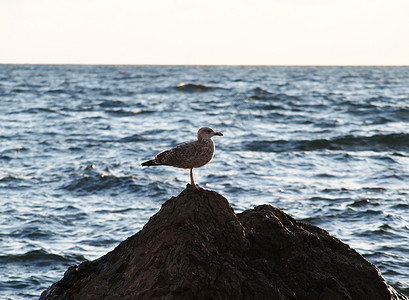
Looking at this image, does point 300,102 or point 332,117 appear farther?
point 300,102

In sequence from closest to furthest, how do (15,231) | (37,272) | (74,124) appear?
(37,272)
(15,231)
(74,124)

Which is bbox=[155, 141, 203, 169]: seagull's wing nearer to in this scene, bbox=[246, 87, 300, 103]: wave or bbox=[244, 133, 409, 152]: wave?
bbox=[244, 133, 409, 152]: wave

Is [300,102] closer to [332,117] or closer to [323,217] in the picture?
[332,117]

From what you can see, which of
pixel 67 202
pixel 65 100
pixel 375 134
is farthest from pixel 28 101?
pixel 67 202

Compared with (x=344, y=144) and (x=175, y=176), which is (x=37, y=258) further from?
(x=344, y=144)

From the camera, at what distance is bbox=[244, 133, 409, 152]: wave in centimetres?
1877

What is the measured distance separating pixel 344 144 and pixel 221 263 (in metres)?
15.7

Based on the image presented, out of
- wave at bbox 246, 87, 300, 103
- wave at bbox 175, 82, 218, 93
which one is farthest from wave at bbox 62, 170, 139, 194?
wave at bbox 175, 82, 218, 93

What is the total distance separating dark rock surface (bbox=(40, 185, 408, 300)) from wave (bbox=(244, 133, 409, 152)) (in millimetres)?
13408

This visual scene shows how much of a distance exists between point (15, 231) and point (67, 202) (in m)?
2.10

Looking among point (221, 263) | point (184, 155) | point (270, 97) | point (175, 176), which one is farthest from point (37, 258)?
point (270, 97)

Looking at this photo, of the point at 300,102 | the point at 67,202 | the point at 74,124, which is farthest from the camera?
the point at 300,102

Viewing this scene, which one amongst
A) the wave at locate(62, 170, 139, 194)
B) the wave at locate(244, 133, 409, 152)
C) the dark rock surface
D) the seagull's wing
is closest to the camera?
the dark rock surface

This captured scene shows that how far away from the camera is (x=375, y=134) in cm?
2095
